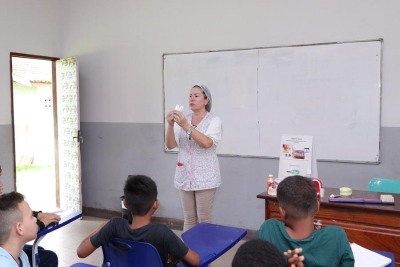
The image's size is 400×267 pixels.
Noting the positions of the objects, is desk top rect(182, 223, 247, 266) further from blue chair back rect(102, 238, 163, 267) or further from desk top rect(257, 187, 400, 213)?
desk top rect(257, 187, 400, 213)

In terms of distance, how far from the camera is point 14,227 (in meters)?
1.53

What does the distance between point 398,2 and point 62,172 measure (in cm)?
416

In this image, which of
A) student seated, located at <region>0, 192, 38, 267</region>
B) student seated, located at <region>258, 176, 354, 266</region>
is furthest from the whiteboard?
student seated, located at <region>0, 192, 38, 267</region>

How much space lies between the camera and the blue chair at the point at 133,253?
4.91 feet

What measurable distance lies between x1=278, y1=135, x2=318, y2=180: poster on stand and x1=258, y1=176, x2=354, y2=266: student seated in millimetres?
1049

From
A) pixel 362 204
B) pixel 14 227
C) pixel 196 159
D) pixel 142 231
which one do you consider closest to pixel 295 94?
pixel 196 159

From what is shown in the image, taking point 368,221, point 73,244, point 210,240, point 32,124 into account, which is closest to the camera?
point 210,240

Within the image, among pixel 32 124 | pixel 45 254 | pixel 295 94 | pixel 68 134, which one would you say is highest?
pixel 295 94

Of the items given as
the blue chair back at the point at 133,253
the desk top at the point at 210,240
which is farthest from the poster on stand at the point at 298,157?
the blue chair back at the point at 133,253

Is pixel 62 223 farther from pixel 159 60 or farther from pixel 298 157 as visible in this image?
pixel 159 60

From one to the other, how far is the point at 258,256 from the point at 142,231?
0.82 meters

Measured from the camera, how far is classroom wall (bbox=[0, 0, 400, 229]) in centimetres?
330

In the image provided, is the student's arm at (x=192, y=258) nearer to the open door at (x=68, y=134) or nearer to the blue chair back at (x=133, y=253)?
the blue chair back at (x=133, y=253)

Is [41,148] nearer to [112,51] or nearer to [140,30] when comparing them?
[112,51]
